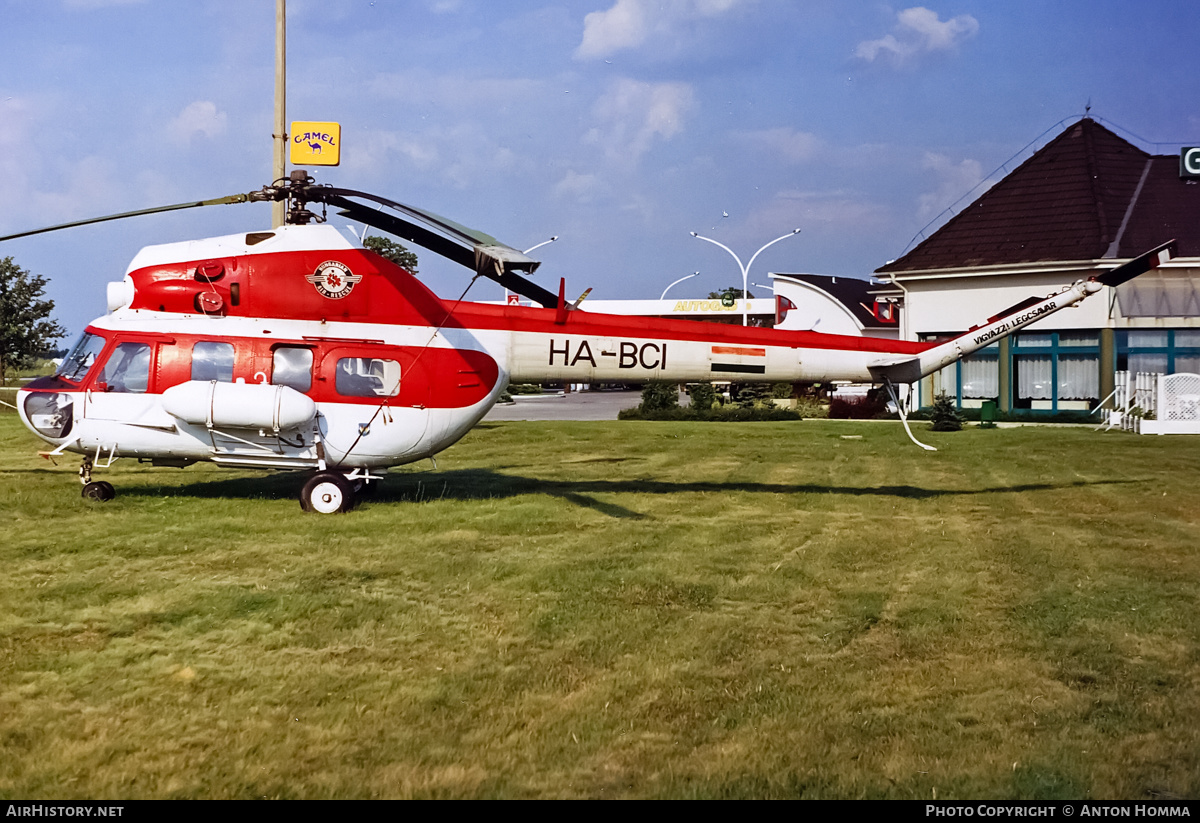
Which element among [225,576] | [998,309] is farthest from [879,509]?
[998,309]

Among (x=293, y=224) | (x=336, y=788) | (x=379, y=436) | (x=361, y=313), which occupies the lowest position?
(x=336, y=788)

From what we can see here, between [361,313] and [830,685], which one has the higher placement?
[361,313]

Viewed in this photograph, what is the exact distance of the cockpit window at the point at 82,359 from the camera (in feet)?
41.9

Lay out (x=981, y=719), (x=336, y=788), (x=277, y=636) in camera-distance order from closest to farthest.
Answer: (x=336, y=788)
(x=981, y=719)
(x=277, y=636)

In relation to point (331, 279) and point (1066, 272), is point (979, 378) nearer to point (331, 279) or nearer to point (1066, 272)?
point (1066, 272)

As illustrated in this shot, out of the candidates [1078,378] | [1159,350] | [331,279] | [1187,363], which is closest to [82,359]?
[331,279]

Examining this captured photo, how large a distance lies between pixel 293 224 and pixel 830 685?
9442 mm

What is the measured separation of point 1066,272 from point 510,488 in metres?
27.6

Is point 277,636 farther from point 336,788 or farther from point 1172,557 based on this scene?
point 1172,557

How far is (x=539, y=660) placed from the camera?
6629 mm

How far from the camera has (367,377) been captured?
12.8m

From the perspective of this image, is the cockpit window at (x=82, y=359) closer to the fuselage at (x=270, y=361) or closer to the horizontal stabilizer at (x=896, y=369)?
the fuselage at (x=270, y=361)

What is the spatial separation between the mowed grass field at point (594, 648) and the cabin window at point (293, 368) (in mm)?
1606

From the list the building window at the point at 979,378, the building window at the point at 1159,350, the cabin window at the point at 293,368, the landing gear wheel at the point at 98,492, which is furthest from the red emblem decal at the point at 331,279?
the building window at the point at 1159,350
